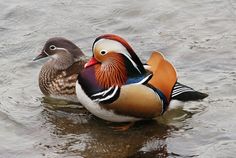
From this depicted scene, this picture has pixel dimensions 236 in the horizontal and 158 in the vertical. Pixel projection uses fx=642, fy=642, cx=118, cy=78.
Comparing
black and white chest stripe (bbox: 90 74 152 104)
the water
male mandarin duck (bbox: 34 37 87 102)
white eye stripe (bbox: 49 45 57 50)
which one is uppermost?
black and white chest stripe (bbox: 90 74 152 104)

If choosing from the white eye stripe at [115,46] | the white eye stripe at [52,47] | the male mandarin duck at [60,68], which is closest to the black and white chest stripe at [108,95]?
the white eye stripe at [115,46]

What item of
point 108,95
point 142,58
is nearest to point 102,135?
point 108,95

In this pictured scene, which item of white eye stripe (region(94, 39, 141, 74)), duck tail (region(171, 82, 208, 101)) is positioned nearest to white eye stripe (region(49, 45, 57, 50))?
white eye stripe (region(94, 39, 141, 74))

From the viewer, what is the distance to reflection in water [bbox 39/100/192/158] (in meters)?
5.23

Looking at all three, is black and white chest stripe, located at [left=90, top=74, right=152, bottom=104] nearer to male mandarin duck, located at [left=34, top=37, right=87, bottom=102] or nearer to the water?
the water

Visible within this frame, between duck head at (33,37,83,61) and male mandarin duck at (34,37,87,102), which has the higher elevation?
duck head at (33,37,83,61)

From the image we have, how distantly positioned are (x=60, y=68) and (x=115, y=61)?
1.16 meters

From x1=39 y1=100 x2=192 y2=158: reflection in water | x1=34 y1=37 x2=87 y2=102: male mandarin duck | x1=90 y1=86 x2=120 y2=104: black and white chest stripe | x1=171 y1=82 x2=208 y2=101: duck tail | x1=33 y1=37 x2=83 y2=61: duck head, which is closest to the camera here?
x1=39 y1=100 x2=192 y2=158: reflection in water

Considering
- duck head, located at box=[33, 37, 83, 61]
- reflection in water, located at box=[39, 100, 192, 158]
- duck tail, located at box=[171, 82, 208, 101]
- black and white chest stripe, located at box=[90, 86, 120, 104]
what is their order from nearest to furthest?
reflection in water, located at box=[39, 100, 192, 158], black and white chest stripe, located at box=[90, 86, 120, 104], duck tail, located at box=[171, 82, 208, 101], duck head, located at box=[33, 37, 83, 61]

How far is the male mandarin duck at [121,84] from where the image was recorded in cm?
536

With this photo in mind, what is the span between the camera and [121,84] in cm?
538

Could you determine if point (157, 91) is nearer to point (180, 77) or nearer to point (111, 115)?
point (111, 115)

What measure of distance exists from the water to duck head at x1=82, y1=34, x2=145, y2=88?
0.51m

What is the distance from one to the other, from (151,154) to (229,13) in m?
3.95
